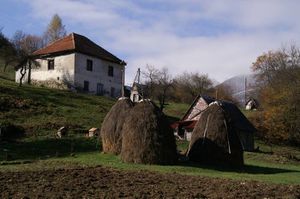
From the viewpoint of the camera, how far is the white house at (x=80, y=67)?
71.6 metres

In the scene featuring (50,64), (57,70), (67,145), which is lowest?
(67,145)

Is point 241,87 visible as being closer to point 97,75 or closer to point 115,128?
point 97,75

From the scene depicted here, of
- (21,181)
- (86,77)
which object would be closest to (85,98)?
(86,77)

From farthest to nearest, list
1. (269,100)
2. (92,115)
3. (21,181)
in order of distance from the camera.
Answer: (269,100) < (92,115) < (21,181)

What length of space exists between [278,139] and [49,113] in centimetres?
3331

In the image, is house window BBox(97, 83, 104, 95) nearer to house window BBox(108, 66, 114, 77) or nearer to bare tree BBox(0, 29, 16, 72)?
house window BBox(108, 66, 114, 77)

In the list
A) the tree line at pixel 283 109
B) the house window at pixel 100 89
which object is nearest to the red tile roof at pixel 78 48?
the house window at pixel 100 89

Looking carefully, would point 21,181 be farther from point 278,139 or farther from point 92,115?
point 278,139

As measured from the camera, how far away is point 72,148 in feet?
123

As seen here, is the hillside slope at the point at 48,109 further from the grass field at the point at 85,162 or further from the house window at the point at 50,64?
the house window at the point at 50,64

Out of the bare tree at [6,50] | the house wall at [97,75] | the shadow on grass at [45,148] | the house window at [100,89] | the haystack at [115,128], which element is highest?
the bare tree at [6,50]

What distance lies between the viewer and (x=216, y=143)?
34250 millimetres

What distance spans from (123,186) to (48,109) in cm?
3608

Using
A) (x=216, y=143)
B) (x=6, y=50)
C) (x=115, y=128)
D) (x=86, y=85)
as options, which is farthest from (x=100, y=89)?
(x=216, y=143)
